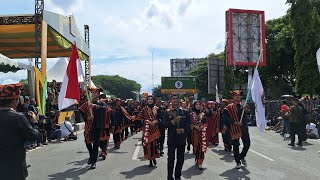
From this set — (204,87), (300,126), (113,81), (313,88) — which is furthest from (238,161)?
(113,81)

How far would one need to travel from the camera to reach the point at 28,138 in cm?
459

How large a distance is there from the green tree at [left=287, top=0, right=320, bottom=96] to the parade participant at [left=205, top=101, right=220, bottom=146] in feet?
51.3

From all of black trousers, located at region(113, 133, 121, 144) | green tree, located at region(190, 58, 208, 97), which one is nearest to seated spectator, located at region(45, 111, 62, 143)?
black trousers, located at region(113, 133, 121, 144)

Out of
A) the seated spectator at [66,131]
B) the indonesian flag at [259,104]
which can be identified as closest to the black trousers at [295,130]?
the indonesian flag at [259,104]

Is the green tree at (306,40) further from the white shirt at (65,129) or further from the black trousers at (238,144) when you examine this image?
the black trousers at (238,144)

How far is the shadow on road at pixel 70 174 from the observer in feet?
30.3

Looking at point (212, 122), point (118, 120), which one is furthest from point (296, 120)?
point (118, 120)

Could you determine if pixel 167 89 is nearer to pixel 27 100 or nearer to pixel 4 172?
pixel 27 100

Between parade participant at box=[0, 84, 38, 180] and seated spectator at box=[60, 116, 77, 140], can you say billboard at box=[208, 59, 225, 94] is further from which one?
parade participant at box=[0, 84, 38, 180]

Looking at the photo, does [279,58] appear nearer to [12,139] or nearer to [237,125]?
[237,125]

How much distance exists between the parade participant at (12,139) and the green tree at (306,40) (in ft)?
87.4

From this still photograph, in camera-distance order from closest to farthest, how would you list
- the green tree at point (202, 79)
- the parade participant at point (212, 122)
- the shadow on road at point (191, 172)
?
1. the shadow on road at point (191, 172)
2. the parade participant at point (212, 122)
3. the green tree at point (202, 79)

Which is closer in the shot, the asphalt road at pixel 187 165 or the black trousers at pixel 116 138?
the asphalt road at pixel 187 165

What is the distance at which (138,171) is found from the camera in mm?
10008
